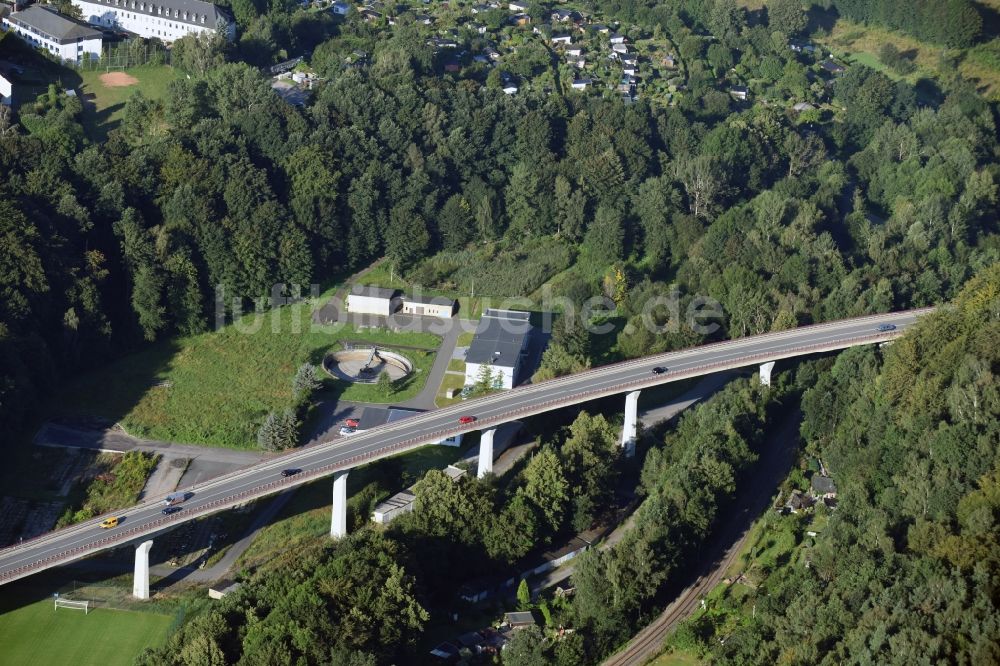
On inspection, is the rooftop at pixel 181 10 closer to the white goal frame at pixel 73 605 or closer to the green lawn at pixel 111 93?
the green lawn at pixel 111 93

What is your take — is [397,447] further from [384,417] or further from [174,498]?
[174,498]

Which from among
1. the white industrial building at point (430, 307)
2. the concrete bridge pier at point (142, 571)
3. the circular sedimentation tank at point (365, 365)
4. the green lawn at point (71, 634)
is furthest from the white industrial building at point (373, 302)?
the green lawn at point (71, 634)

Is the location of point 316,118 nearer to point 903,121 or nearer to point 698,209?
point 698,209

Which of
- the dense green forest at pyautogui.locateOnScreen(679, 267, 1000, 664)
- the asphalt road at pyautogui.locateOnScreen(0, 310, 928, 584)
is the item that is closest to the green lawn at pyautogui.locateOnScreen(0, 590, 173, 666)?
the asphalt road at pyautogui.locateOnScreen(0, 310, 928, 584)

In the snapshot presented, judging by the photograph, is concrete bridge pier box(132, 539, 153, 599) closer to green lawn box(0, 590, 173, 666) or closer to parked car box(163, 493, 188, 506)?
green lawn box(0, 590, 173, 666)

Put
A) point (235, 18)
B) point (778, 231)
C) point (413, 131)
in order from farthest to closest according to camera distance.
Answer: point (235, 18), point (413, 131), point (778, 231)

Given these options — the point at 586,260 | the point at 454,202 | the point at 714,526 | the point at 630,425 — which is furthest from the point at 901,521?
the point at 454,202

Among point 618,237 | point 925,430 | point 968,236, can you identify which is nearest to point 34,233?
point 618,237
